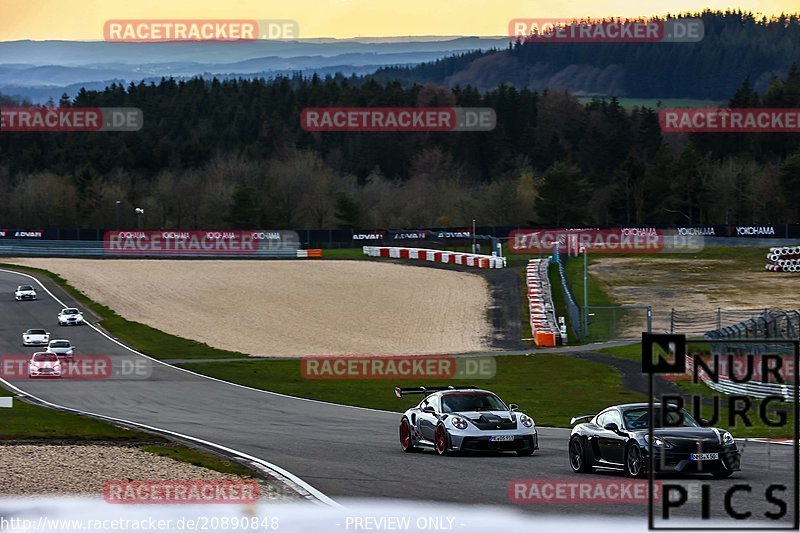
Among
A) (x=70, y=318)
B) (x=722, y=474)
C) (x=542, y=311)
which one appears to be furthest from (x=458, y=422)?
(x=70, y=318)

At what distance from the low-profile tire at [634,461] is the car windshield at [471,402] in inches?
196

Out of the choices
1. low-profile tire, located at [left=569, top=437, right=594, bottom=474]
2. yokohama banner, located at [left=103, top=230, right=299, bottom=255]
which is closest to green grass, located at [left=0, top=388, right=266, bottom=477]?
low-profile tire, located at [left=569, top=437, right=594, bottom=474]

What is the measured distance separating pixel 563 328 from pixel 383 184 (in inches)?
4736

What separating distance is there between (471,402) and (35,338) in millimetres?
42451

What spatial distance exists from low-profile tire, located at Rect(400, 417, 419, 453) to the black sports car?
15.1 ft

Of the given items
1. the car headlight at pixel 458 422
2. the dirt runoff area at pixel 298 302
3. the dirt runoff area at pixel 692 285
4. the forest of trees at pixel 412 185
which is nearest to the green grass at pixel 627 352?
the dirt runoff area at pixel 692 285

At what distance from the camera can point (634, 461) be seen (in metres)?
18.1

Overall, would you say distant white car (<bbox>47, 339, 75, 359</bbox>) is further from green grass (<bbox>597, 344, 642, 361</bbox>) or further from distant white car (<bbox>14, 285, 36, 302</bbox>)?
distant white car (<bbox>14, 285, 36, 302</bbox>)

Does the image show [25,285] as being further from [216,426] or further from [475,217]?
[475,217]

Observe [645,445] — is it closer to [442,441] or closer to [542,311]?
[442,441]

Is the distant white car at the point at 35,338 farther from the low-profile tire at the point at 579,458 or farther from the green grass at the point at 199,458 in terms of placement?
the low-profile tire at the point at 579,458

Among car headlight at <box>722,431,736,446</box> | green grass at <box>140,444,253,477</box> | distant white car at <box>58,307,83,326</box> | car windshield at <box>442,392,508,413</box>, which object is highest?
car headlight at <box>722,431,736,446</box>

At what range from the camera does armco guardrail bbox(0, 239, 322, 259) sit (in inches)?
4119

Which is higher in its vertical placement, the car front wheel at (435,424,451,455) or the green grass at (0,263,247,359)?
the car front wheel at (435,424,451,455)
